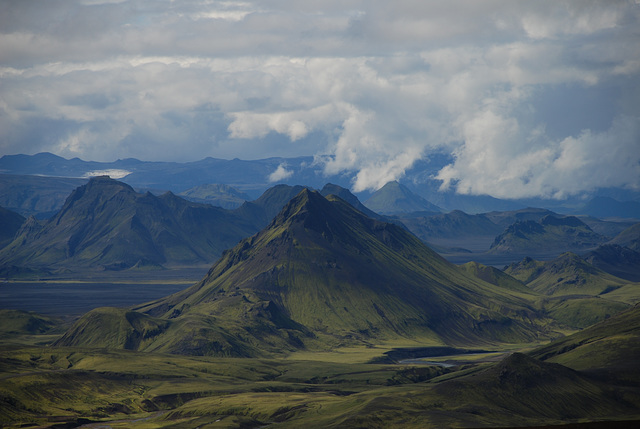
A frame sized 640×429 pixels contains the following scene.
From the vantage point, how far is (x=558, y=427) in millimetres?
122750

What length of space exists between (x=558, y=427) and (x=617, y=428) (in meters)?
10.0

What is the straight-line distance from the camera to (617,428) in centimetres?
11488

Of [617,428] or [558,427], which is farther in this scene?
[558,427]
